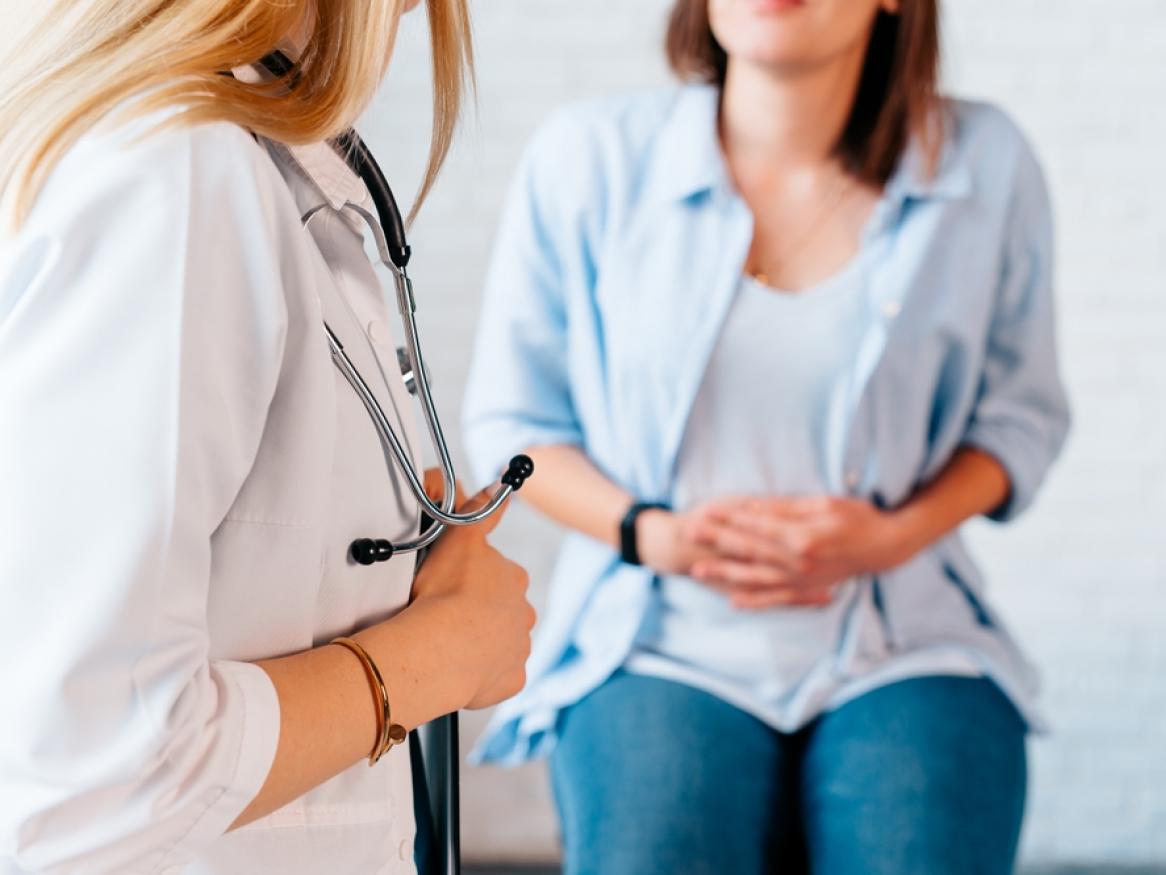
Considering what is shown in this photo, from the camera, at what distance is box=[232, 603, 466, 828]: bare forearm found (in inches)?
24.8

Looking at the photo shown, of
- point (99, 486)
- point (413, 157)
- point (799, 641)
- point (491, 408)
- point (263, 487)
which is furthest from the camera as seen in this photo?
point (413, 157)

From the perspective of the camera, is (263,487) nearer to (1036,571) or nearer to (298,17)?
(298,17)

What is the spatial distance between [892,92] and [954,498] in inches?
18.0

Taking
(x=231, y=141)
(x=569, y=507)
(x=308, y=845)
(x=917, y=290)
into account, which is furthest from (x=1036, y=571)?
(x=231, y=141)

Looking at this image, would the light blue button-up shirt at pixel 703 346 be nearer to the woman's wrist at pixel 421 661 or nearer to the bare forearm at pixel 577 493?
the bare forearm at pixel 577 493

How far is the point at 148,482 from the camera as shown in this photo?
1.75 feet

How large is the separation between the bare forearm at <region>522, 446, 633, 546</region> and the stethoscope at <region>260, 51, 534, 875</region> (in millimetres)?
457

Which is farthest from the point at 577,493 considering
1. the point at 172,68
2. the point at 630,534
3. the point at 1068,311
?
the point at 1068,311

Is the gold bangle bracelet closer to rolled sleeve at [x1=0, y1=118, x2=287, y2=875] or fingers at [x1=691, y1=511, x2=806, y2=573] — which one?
rolled sleeve at [x1=0, y1=118, x2=287, y2=875]

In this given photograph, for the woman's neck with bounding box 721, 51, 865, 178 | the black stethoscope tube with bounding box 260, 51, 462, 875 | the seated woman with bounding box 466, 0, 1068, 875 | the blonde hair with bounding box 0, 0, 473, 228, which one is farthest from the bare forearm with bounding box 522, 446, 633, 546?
the blonde hair with bounding box 0, 0, 473, 228

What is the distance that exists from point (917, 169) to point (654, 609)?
556 mm

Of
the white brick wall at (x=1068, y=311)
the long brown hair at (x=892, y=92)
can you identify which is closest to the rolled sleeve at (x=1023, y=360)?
the long brown hair at (x=892, y=92)

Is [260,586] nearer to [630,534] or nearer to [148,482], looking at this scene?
[148,482]

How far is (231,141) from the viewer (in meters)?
0.58
